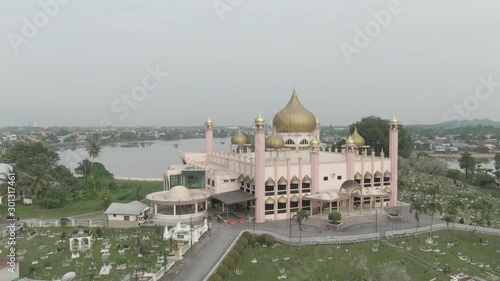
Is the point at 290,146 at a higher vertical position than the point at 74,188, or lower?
higher

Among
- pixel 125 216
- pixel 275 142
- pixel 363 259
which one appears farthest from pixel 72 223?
pixel 363 259

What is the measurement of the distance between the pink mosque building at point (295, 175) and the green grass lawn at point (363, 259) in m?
6.49

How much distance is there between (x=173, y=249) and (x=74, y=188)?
2774 cm

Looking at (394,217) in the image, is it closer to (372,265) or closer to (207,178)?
(372,265)

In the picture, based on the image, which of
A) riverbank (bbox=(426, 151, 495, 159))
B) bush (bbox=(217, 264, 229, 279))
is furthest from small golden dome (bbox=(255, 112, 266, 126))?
riverbank (bbox=(426, 151, 495, 159))

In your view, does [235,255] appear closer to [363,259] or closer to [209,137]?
[363,259]

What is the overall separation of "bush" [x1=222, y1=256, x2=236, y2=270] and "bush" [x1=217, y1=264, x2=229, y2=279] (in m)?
0.56

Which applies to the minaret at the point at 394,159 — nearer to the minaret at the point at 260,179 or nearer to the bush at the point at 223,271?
Answer: the minaret at the point at 260,179

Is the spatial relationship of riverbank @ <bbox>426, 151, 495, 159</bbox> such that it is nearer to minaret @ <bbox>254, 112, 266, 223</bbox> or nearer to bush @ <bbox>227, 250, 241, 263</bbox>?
minaret @ <bbox>254, 112, 266, 223</bbox>

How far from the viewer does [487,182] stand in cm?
5819

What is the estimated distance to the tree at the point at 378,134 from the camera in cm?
6488

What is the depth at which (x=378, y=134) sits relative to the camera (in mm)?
64625

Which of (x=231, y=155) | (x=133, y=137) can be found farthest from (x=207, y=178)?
(x=133, y=137)

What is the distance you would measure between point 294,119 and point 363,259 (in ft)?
65.8
